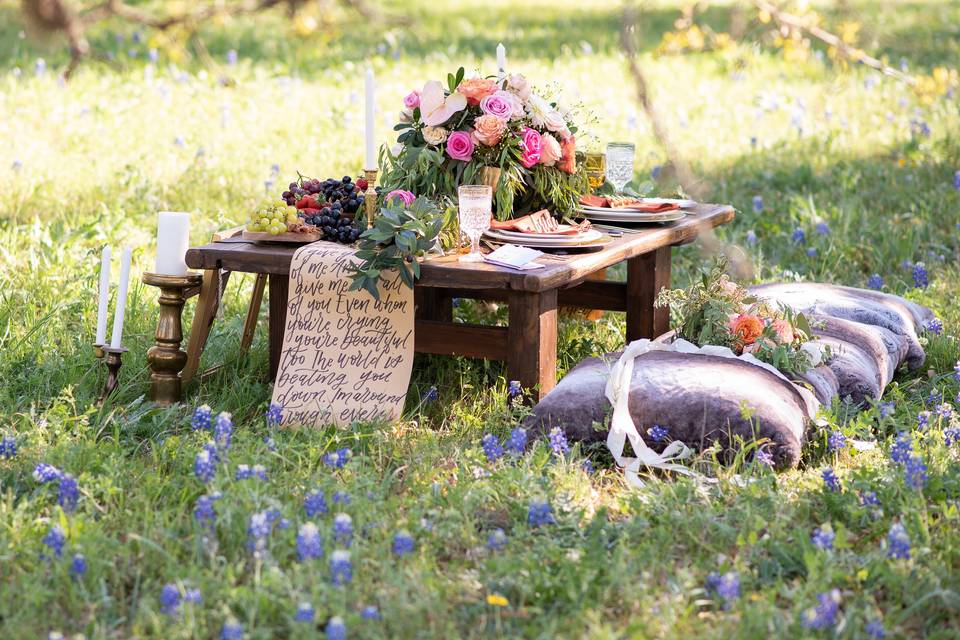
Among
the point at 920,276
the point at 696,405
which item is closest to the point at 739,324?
the point at 696,405

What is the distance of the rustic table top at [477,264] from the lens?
360 cm

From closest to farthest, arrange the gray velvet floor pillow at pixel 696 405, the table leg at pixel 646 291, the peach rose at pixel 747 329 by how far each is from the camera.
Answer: the gray velvet floor pillow at pixel 696 405
the peach rose at pixel 747 329
the table leg at pixel 646 291

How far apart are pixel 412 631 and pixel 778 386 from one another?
165 cm

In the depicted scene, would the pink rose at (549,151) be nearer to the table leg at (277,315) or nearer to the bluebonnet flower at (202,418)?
the table leg at (277,315)

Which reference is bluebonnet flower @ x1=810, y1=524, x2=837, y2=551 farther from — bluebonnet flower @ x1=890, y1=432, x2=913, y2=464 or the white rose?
the white rose

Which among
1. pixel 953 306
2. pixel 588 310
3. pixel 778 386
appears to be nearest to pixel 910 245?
pixel 953 306

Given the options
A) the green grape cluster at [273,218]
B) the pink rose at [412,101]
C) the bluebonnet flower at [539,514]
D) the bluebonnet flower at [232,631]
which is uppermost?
Result: the pink rose at [412,101]

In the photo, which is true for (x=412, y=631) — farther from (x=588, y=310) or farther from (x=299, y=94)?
(x=299, y=94)

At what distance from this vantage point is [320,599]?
2.55 meters

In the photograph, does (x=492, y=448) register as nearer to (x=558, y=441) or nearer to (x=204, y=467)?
(x=558, y=441)

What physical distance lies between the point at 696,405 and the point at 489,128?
1177mm

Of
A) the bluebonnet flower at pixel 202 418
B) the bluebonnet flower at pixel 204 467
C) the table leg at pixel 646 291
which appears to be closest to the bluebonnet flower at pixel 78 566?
the bluebonnet flower at pixel 204 467

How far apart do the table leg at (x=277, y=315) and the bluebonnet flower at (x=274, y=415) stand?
19.9 inches

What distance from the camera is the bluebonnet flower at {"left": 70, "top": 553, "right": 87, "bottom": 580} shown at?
268 centimetres
